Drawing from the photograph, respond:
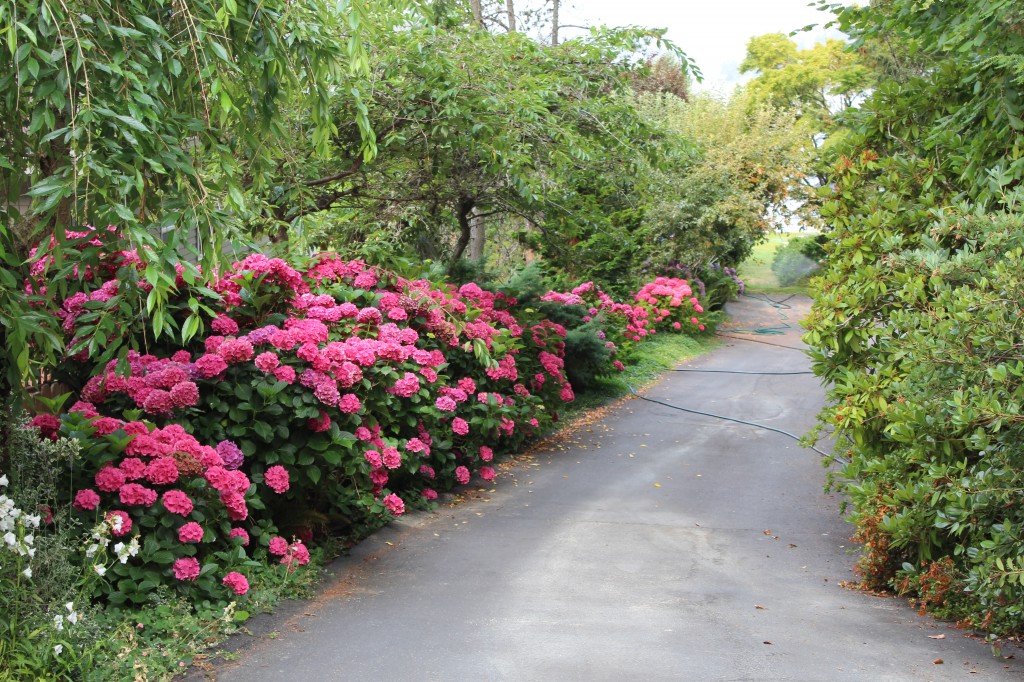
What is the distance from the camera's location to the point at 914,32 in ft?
22.2

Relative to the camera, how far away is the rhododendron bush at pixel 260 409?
4.58m

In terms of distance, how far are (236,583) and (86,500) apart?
2.86 feet

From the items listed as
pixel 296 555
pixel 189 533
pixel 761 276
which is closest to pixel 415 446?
pixel 296 555

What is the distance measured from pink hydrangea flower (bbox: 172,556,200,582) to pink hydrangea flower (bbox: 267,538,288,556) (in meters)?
0.70

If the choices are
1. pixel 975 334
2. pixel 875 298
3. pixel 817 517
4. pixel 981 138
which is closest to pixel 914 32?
pixel 981 138

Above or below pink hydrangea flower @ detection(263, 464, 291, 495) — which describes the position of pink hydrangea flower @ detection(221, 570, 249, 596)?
below

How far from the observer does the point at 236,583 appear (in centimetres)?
470

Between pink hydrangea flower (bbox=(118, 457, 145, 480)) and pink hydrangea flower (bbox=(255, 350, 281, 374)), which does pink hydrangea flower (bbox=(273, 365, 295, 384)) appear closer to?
pink hydrangea flower (bbox=(255, 350, 281, 374))

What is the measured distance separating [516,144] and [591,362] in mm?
4813

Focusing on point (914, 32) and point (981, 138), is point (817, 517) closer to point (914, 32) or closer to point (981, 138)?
point (981, 138)

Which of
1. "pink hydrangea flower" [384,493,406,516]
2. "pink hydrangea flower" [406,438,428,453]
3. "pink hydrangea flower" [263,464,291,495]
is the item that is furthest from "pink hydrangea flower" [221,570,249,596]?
"pink hydrangea flower" [406,438,428,453]

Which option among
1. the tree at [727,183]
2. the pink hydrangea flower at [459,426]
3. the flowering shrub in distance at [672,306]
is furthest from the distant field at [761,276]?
the pink hydrangea flower at [459,426]

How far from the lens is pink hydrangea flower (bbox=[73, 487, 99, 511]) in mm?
4387

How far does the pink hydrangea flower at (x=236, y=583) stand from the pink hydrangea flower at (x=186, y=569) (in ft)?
0.58
